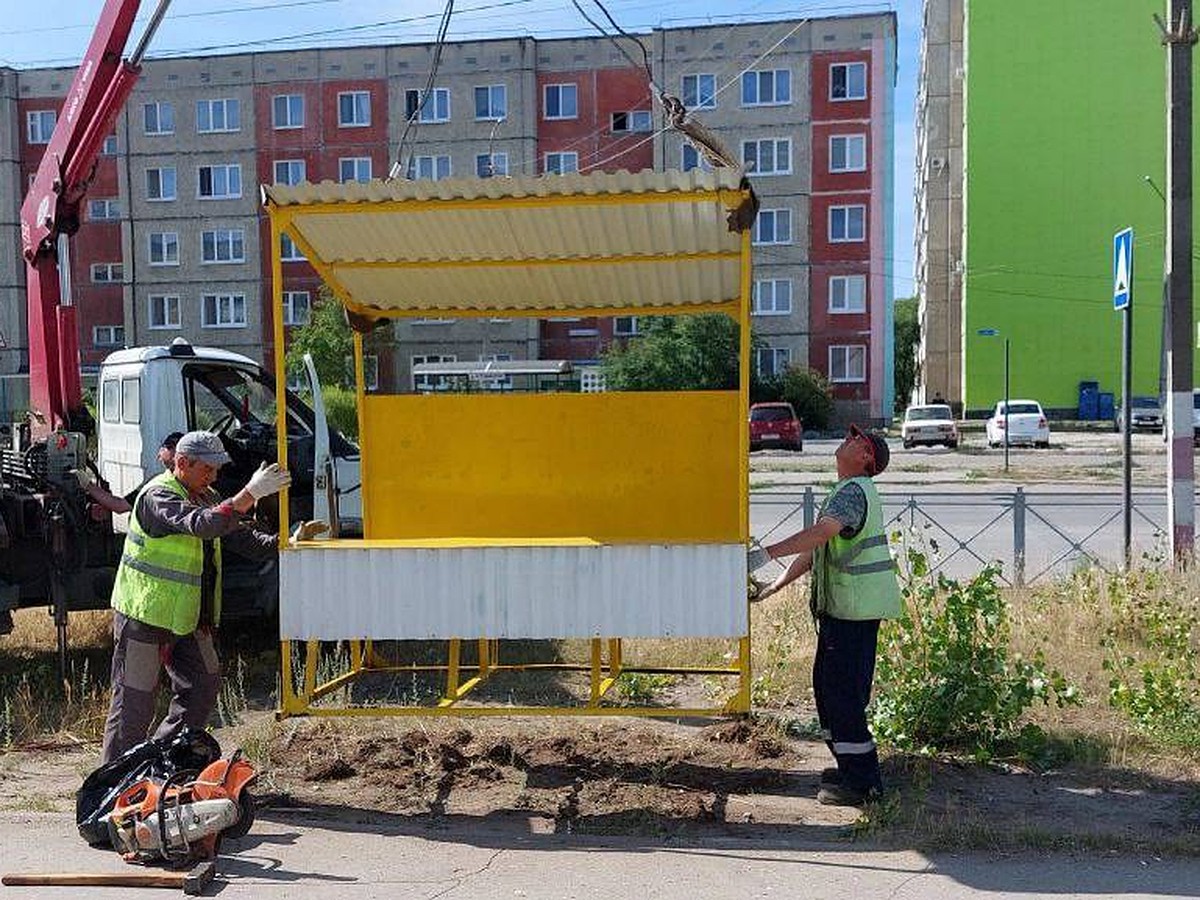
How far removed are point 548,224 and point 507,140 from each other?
136 ft

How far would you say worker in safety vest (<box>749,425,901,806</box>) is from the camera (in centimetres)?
545

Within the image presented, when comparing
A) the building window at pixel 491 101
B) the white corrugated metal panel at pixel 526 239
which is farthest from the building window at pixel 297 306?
the white corrugated metal panel at pixel 526 239

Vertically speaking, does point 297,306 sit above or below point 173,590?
above

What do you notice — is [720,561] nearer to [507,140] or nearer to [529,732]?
[529,732]

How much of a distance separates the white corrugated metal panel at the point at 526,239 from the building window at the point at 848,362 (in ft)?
130

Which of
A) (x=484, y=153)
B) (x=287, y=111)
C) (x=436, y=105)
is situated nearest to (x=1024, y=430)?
(x=484, y=153)

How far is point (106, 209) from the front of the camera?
48.4 m

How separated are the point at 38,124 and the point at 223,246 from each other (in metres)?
8.58

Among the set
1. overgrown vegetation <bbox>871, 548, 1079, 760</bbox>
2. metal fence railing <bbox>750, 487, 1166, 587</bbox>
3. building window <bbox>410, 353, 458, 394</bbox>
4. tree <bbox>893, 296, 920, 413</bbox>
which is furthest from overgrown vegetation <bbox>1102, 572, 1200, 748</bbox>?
tree <bbox>893, 296, 920, 413</bbox>

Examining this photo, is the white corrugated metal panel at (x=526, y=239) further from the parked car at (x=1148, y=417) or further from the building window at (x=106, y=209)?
the building window at (x=106, y=209)

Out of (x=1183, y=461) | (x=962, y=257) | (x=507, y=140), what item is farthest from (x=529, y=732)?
(x=962, y=257)

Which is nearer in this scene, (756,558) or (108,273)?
(756,558)

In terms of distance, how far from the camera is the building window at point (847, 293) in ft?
148

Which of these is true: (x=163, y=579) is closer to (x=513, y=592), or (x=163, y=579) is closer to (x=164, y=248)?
(x=513, y=592)
